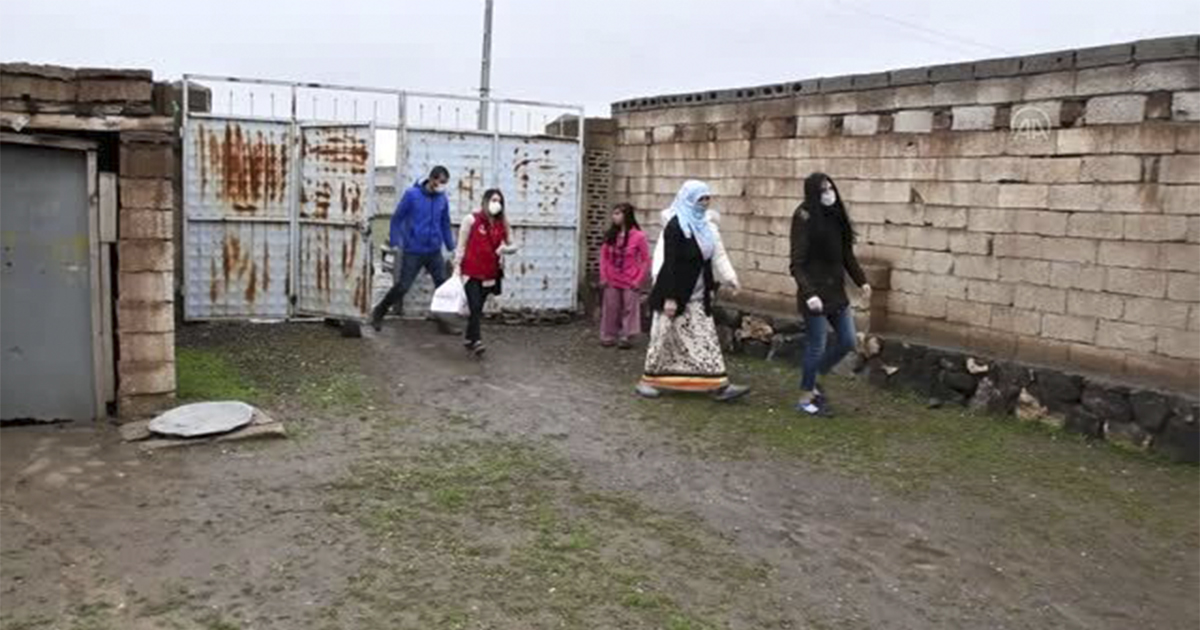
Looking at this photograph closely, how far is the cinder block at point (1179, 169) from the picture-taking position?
616 centimetres

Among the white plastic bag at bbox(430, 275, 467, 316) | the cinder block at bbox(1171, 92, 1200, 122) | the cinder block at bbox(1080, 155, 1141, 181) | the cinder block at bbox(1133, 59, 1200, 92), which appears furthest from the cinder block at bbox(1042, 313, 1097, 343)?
the white plastic bag at bbox(430, 275, 467, 316)

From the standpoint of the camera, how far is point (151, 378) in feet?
21.3

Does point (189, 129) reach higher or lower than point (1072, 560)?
higher

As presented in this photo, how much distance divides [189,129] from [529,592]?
22.8 feet

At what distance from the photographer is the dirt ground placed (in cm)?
398

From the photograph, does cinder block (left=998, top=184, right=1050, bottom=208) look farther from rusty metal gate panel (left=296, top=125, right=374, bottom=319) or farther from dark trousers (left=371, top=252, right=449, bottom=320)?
rusty metal gate panel (left=296, top=125, right=374, bottom=319)

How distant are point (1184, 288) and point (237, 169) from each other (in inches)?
301

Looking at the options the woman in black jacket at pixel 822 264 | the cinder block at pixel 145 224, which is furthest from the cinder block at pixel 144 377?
the woman in black jacket at pixel 822 264

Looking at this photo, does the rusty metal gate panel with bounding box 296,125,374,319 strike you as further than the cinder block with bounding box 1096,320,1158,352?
Yes

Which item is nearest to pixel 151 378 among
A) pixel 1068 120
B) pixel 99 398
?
pixel 99 398

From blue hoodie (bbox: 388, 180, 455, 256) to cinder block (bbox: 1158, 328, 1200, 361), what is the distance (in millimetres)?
6081

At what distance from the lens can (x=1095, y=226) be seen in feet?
22.2

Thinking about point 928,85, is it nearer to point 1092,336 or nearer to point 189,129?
point 1092,336

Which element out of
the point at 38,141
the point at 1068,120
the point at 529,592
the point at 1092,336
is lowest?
the point at 529,592
